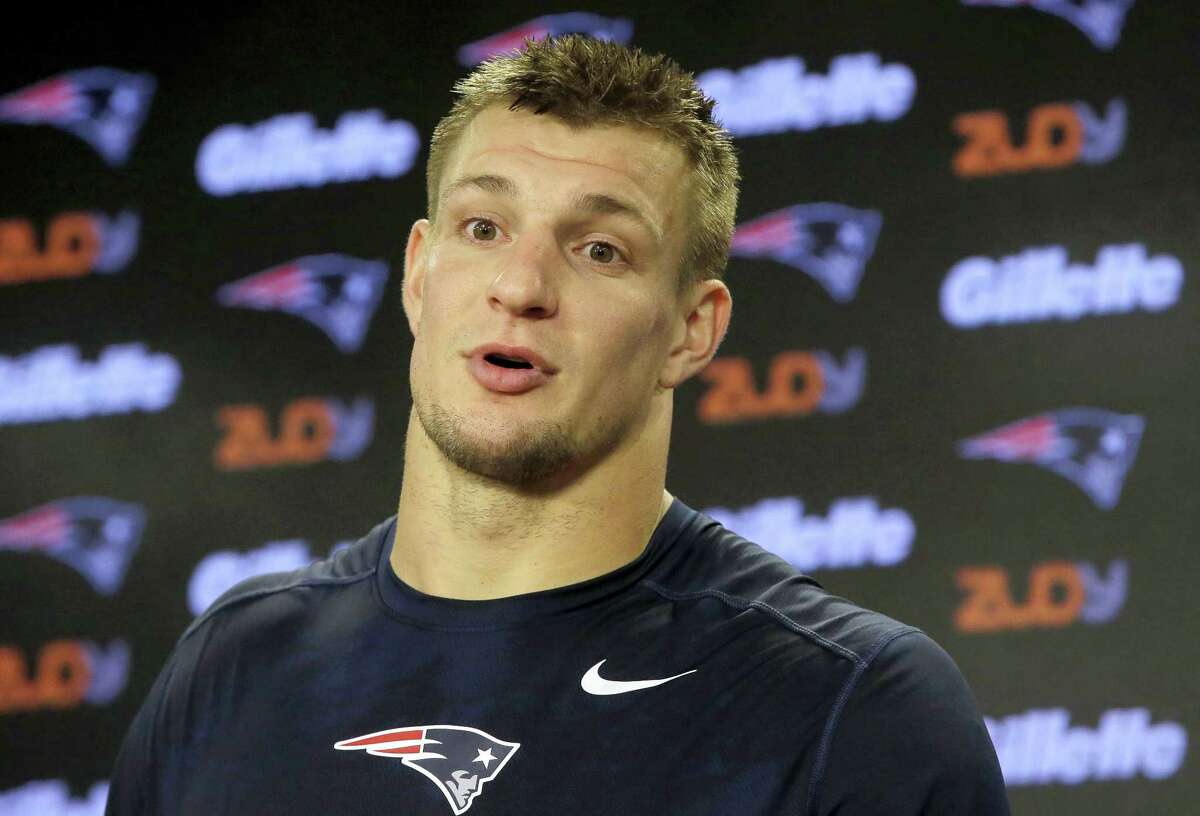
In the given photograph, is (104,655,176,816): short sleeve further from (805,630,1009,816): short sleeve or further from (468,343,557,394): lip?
(805,630,1009,816): short sleeve

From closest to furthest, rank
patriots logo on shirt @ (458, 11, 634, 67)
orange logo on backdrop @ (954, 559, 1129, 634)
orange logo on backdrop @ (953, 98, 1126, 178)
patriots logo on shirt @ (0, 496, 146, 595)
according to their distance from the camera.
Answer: orange logo on backdrop @ (954, 559, 1129, 634) < orange logo on backdrop @ (953, 98, 1126, 178) < patriots logo on shirt @ (458, 11, 634, 67) < patriots logo on shirt @ (0, 496, 146, 595)

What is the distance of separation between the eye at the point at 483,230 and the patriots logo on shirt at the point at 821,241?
7.22ft

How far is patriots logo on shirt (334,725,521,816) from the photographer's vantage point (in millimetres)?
1729

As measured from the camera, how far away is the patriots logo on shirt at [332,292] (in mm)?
4340

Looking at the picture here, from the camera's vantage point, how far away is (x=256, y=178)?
446 centimetres

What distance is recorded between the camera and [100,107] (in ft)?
15.0

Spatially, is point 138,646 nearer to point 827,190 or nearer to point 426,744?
point 827,190

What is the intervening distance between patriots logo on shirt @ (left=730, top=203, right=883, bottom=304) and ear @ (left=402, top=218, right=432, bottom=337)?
6.74 feet

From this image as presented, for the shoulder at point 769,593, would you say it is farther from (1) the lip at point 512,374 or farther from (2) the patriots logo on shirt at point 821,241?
(2) the patriots logo on shirt at point 821,241

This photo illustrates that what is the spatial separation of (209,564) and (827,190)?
6.66 feet

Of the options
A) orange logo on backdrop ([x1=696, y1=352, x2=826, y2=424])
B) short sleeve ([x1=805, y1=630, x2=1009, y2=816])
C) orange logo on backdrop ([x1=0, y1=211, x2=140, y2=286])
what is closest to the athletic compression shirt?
short sleeve ([x1=805, y1=630, x2=1009, y2=816])

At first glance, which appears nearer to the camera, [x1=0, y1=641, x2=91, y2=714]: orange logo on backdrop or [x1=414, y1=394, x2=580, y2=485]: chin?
[x1=414, y1=394, x2=580, y2=485]: chin

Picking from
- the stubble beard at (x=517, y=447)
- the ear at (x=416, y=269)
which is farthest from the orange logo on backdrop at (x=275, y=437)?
the stubble beard at (x=517, y=447)

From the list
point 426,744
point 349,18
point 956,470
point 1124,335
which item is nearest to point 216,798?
point 426,744
